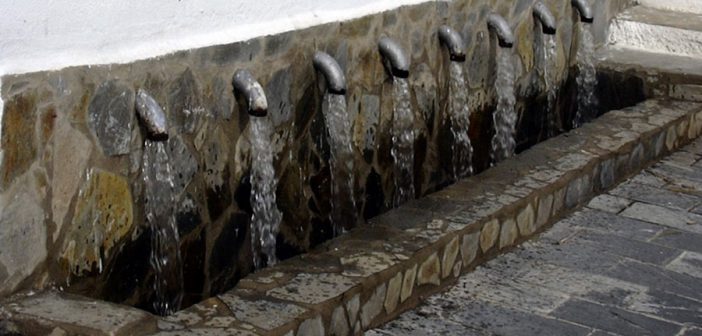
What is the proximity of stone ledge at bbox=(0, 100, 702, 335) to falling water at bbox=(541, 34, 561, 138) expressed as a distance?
67 centimetres

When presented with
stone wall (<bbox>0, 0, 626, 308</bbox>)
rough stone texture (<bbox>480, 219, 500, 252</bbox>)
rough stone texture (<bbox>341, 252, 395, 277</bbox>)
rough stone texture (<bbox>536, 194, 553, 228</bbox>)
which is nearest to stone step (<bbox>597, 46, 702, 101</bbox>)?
stone wall (<bbox>0, 0, 626, 308</bbox>)

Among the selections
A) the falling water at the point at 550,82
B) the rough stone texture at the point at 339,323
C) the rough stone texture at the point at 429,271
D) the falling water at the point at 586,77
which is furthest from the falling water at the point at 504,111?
the rough stone texture at the point at 339,323

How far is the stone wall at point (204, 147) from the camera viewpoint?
3.78 m

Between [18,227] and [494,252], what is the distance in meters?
1.74

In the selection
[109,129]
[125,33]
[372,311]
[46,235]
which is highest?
[125,33]

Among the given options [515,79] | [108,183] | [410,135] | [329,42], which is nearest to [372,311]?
[108,183]

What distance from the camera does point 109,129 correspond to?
4.03 m

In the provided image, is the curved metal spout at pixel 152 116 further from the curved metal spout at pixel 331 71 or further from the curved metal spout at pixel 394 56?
the curved metal spout at pixel 394 56

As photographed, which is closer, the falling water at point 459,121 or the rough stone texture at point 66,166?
the rough stone texture at point 66,166

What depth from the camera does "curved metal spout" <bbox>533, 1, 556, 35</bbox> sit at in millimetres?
6527

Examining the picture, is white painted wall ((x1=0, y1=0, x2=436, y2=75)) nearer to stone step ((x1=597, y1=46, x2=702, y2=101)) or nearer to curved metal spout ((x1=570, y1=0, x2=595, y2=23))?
curved metal spout ((x1=570, y1=0, x2=595, y2=23))

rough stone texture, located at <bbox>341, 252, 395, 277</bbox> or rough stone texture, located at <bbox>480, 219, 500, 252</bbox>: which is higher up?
rough stone texture, located at <bbox>341, 252, 395, 277</bbox>

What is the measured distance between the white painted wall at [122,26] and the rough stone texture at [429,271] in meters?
0.93

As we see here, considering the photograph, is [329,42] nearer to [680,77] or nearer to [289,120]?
A: [289,120]
